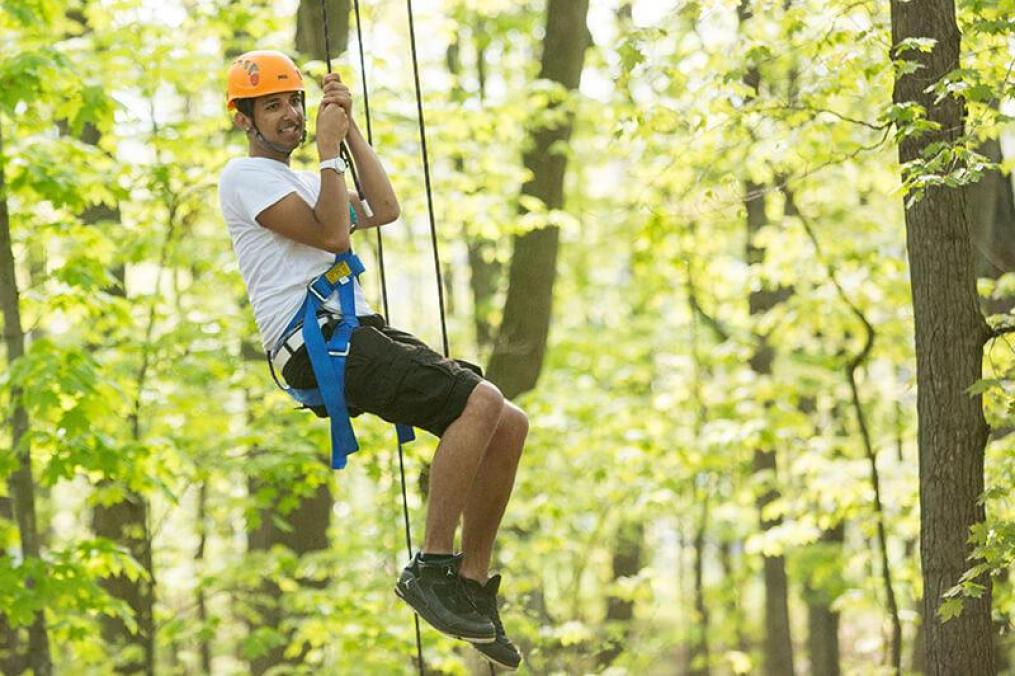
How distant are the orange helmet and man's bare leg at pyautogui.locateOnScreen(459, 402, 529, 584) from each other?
4.15ft

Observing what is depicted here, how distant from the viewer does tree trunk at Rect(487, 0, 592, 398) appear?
9.23m

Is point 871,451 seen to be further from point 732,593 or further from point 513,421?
point 732,593

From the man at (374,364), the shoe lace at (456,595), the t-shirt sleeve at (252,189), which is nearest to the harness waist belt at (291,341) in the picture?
the man at (374,364)

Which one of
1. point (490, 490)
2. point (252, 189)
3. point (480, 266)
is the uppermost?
point (480, 266)

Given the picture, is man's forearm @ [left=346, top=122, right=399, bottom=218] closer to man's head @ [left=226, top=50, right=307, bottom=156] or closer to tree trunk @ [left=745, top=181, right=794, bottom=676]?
man's head @ [left=226, top=50, right=307, bottom=156]

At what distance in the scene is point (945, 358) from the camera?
218 inches

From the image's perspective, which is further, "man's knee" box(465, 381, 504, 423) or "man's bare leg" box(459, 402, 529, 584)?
"man's bare leg" box(459, 402, 529, 584)

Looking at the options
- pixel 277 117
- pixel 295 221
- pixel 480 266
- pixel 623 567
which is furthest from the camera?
pixel 623 567

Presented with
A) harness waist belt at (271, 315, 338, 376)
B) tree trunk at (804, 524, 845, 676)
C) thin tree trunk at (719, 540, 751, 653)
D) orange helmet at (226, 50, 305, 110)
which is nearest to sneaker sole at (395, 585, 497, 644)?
harness waist belt at (271, 315, 338, 376)

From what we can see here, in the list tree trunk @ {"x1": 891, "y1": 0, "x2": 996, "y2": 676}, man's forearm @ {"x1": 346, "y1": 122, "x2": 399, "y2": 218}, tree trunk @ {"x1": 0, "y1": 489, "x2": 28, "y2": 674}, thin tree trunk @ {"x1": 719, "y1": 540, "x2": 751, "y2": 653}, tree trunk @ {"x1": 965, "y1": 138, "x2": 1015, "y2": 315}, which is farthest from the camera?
thin tree trunk @ {"x1": 719, "y1": 540, "x2": 751, "y2": 653}

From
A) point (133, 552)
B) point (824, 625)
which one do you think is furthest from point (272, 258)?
point (824, 625)

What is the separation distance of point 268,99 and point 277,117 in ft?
0.23

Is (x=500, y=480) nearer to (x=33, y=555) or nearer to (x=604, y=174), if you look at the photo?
(x=33, y=555)

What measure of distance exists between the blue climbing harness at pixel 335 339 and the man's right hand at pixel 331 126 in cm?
34
